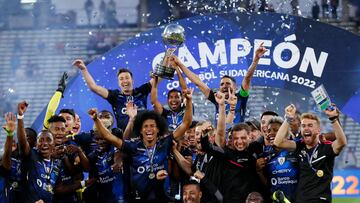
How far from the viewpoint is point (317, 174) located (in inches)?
319

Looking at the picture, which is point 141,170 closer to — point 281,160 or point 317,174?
point 281,160

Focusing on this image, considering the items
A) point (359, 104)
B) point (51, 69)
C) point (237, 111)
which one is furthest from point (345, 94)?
point (51, 69)

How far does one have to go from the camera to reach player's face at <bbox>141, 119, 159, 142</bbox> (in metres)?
8.16

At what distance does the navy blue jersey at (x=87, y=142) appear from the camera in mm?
8711

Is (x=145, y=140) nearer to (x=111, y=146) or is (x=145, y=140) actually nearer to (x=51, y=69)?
(x=111, y=146)

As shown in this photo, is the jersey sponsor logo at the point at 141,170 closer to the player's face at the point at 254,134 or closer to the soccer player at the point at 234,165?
the soccer player at the point at 234,165

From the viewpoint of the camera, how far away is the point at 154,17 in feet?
51.6

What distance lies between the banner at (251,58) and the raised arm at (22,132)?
2.27 meters

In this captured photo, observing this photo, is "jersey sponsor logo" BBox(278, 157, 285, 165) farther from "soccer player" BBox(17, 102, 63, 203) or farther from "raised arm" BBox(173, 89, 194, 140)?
"soccer player" BBox(17, 102, 63, 203)

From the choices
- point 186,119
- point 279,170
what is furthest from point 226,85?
point 279,170

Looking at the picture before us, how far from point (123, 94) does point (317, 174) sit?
2.28 m

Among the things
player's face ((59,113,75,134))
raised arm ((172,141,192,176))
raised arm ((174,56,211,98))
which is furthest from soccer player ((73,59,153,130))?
raised arm ((172,141,192,176))

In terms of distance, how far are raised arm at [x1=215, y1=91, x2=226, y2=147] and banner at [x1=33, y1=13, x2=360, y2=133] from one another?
86.6 inches

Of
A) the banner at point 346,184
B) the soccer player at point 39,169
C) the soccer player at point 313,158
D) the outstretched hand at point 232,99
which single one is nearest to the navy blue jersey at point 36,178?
the soccer player at point 39,169
